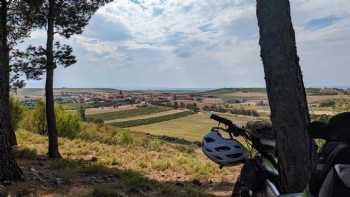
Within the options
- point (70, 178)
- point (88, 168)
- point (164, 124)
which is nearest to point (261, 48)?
point (70, 178)

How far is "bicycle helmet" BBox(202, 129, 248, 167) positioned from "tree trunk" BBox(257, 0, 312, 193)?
619 millimetres

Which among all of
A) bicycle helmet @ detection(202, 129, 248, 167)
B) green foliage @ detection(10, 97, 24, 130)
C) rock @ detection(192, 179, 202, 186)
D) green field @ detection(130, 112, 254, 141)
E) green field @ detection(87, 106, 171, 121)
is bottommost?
green field @ detection(130, 112, 254, 141)

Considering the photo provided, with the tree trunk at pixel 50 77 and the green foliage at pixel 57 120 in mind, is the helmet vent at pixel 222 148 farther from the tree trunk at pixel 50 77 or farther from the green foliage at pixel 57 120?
the green foliage at pixel 57 120

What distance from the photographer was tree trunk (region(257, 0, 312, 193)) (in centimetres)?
321

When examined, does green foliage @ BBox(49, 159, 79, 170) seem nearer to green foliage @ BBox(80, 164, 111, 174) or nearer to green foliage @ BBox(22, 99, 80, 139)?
green foliage @ BBox(80, 164, 111, 174)

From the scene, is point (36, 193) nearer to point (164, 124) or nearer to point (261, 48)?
point (261, 48)

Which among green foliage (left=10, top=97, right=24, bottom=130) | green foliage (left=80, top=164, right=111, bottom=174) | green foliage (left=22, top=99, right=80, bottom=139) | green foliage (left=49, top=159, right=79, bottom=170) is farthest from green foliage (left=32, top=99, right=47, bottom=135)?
green foliage (left=80, top=164, right=111, bottom=174)

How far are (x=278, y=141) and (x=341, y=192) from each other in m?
2.16

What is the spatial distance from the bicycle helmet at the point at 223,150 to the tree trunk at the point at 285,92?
619 millimetres

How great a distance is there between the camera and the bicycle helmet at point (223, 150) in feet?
9.09

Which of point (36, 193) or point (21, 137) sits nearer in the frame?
point (36, 193)

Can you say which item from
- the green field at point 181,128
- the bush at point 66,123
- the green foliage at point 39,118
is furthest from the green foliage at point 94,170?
the green field at point 181,128

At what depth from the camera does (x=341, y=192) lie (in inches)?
45.6

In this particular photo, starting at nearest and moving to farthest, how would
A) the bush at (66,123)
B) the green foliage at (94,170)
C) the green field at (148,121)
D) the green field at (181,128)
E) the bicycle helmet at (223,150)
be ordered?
the bicycle helmet at (223,150)
the green foliage at (94,170)
the bush at (66,123)
the green field at (181,128)
the green field at (148,121)
